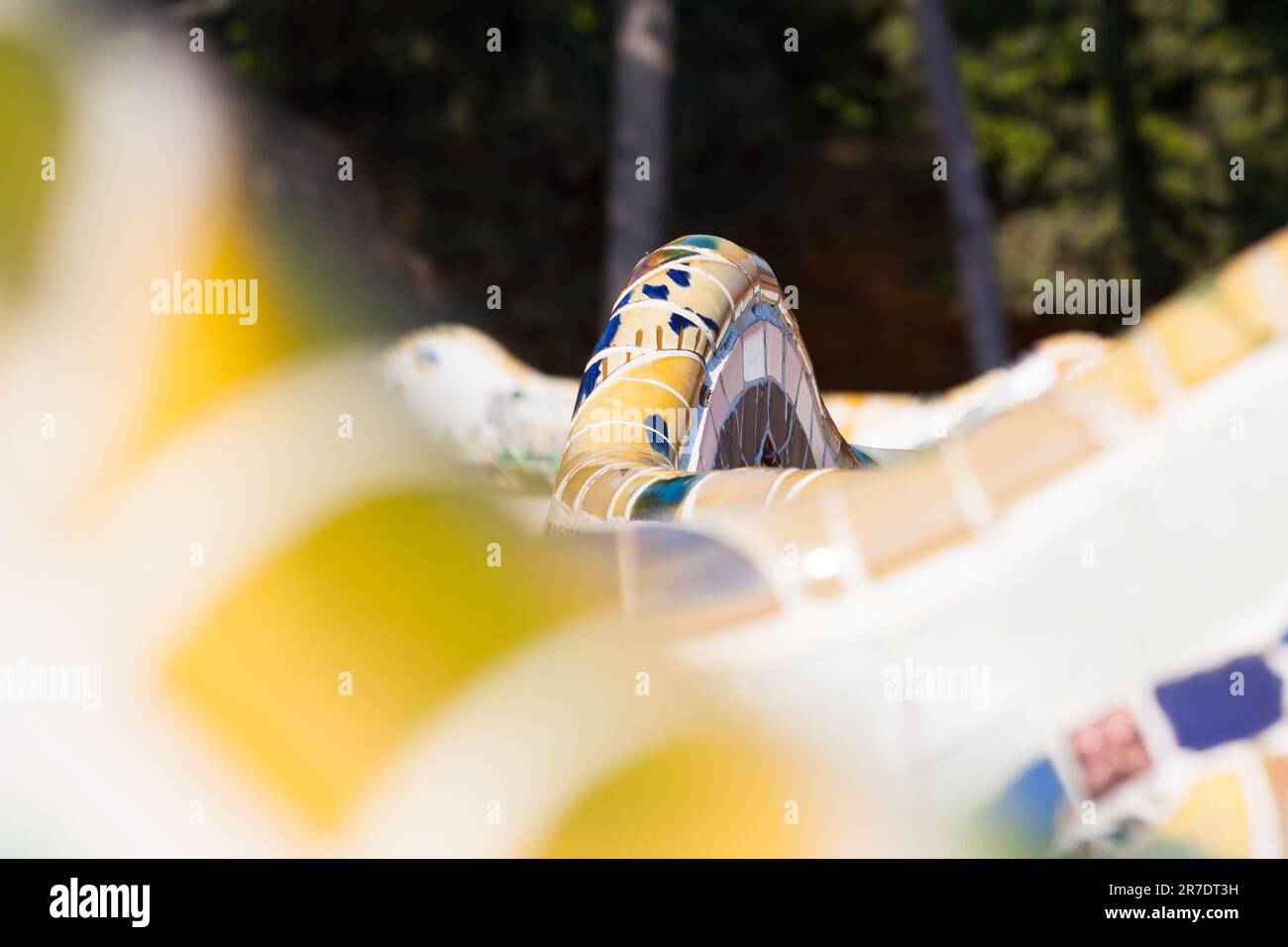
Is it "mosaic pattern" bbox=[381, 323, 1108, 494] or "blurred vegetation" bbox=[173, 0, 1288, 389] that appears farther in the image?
"blurred vegetation" bbox=[173, 0, 1288, 389]

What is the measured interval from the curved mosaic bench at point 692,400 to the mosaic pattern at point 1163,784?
48 cm

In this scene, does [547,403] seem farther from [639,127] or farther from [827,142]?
[827,142]

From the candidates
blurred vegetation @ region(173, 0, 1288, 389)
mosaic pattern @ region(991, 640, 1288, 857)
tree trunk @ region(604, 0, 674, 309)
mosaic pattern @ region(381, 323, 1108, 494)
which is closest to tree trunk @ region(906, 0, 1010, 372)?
tree trunk @ region(604, 0, 674, 309)

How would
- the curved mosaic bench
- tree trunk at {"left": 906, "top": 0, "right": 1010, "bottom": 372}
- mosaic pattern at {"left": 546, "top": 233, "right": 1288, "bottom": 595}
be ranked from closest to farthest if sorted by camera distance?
1. mosaic pattern at {"left": 546, "top": 233, "right": 1288, "bottom": 595}
2. the curved mosaic bench
3. tree trunk at {"left": 906, "top": 0, "right": 1010, "bottom": 372}

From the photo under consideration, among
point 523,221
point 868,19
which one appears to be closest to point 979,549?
point 523,221

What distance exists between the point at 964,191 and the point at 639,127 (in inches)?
99.5

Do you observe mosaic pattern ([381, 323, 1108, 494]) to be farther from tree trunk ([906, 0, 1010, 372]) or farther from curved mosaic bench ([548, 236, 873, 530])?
tree trunk ([906, 0, 1010, 372])

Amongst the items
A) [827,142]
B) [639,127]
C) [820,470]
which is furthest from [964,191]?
[820,470]

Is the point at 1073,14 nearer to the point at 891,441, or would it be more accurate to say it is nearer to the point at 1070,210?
the point at 1070,210

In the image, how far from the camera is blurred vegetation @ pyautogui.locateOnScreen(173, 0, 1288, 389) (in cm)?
1318

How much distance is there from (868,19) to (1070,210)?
9.55 ft

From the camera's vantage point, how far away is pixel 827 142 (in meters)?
15.8

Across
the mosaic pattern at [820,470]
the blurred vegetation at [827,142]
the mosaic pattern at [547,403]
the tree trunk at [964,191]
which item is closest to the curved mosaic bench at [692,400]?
the mosaic pattern at [820,470]

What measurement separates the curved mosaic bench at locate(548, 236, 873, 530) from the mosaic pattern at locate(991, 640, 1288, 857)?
1.56ft
